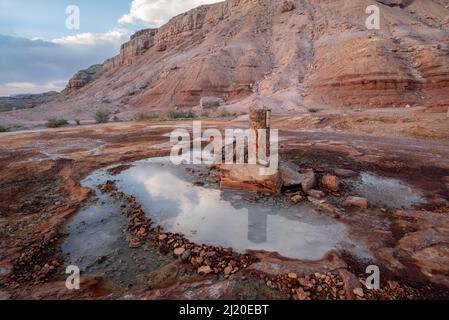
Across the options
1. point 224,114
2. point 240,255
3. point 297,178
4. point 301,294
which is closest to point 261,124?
point 297,178

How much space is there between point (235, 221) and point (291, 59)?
31955 millimetres

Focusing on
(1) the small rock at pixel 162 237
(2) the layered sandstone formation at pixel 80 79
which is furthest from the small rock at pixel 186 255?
(2) the layered sandstone formation at pixel 80 79

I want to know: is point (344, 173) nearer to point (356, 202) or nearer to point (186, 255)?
point (356, 202)

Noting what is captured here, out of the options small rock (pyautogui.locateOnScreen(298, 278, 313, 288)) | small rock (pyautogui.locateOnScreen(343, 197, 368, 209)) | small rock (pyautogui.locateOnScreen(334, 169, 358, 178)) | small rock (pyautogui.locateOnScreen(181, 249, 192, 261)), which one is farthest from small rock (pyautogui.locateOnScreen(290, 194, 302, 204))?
small rock (pyautogui.locateOnScreen(181, 249, 192, 261))

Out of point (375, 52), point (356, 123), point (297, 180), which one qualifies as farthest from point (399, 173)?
point (375, 52)

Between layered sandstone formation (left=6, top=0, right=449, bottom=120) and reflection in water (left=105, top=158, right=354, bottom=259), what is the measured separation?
1485 centimetres

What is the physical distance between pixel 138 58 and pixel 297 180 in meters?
52.0

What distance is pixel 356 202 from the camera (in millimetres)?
5062

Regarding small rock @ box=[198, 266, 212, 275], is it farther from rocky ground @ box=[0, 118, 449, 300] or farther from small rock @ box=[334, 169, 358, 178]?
small rock @ box=[334, 169, 358, 178]

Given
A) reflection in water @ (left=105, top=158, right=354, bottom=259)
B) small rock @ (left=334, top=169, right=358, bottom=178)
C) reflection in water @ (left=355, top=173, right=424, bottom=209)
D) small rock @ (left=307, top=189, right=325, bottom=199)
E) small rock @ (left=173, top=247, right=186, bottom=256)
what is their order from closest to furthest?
small rock @ (left=173, top=247, right=186, bottom=256), reflection in water @ (left=105, top=158, right=354, bottom=259), reflection in water @ (left=355, top=173, right=424, bottom=209), small rock @ (left=307, top=189, right=325, bottom=199), small rock @ (left=334, top=169, right=358, bottom=178)

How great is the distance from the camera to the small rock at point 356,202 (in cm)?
502

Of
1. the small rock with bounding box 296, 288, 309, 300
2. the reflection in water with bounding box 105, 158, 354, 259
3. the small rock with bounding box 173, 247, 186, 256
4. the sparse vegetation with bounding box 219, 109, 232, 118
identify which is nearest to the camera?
the small rock with bounding box 296, 288, 309, 300

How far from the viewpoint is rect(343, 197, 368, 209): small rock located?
5020 millimetres

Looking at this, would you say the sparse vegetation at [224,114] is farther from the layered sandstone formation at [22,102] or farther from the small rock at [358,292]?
the layered sandstone formation at [22,102]
